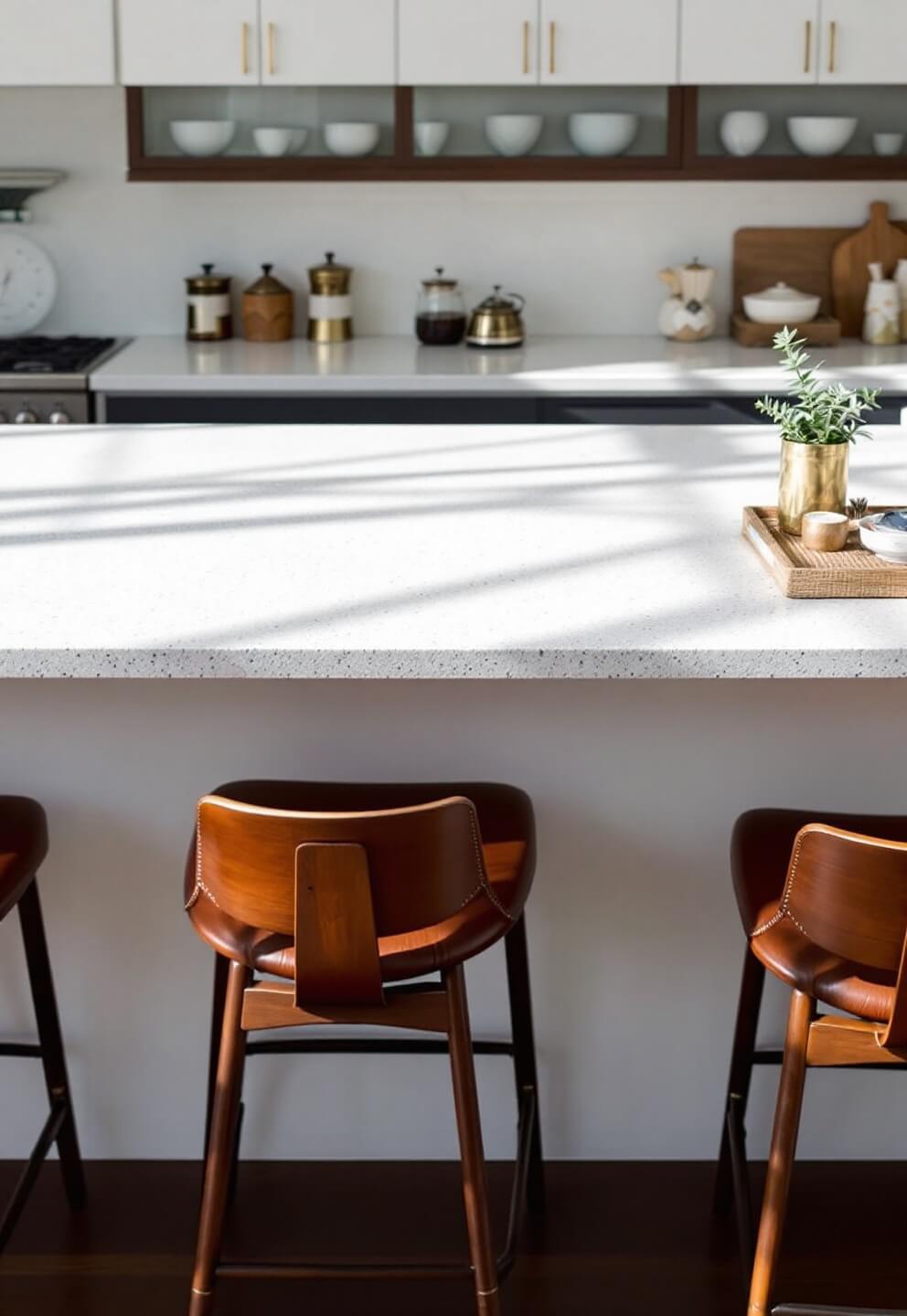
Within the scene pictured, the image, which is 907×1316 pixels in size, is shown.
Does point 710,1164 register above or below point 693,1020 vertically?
below

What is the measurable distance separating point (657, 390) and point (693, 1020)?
2.13 m

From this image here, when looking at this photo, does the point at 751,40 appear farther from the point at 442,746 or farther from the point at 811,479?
the point at 442,746

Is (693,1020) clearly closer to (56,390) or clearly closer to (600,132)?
(56,390)

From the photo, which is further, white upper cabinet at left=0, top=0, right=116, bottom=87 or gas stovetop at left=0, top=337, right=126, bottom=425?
white upper cabinet at left=0, top=0, right=116, bottom=87

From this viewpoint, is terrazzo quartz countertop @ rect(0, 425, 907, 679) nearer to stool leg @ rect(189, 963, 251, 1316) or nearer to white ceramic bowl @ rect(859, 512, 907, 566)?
white ceramic bowl @ rect(859, 512, 907, 566)

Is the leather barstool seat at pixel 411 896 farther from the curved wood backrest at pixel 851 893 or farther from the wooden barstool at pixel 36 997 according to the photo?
the curved wood backrest at pixel 851 893

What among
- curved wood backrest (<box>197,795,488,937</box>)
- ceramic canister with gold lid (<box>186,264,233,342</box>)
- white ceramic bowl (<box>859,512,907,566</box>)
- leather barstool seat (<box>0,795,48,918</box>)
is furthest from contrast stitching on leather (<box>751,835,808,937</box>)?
ceramic canister with gold lid (<box>186,264,233,342</box>)

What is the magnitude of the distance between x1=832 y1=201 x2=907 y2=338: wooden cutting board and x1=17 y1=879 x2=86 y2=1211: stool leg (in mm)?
3294

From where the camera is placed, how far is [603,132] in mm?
4387

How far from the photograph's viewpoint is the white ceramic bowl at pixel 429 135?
4.42m

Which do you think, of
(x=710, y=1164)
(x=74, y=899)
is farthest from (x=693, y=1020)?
(x=74, y=899)

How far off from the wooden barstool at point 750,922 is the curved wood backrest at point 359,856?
0.38 metres

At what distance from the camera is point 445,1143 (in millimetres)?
2475

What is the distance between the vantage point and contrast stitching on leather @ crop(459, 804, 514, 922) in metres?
1.74
